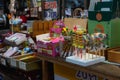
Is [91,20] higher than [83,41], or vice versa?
[91,20]

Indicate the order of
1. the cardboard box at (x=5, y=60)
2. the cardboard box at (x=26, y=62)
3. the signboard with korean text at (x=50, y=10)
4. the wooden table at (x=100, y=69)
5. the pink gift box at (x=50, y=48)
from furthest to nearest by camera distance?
the signboard with korean text at (x=50, y=10)
the cardboard box at (x=5, y=60)
the cardboard box at (x=26, y=62)
the pink gift box at (x=50, y=48)
the wooden table at (x=100, y=69)

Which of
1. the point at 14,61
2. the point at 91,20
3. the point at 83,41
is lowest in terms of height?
the point at 14,61

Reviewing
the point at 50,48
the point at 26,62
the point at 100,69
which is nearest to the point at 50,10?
the point at 26,62

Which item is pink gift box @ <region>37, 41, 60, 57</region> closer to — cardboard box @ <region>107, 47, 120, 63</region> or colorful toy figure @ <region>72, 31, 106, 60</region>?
colorful toy figure @ <region>72, 31, 106, 60</region>

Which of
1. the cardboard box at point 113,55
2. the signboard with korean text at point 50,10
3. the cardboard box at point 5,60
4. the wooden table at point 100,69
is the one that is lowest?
the cardboard box at point 5,60

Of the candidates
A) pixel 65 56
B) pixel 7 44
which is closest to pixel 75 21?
pixel 65 56

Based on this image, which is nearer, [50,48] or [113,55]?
[113,55]

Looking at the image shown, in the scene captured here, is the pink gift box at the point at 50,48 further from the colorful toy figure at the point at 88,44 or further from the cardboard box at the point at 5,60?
the cardboard box at the point at 5,60

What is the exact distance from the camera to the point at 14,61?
8.98 feet

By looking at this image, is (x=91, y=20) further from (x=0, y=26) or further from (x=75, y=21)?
(x=0, y=26)

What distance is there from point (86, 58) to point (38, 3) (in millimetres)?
2264

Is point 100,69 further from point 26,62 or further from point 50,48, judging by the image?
point 26,62

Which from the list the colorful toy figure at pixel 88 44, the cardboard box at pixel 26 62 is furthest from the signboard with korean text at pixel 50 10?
the colorful toy figure at pixel 88 44

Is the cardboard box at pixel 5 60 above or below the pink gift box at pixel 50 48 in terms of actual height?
below
